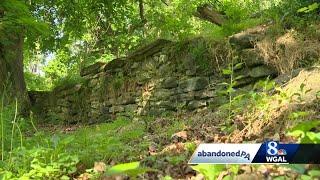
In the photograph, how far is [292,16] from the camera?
18.4 feet

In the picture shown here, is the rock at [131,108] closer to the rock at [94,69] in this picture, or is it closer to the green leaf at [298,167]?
the rock at [94,69]

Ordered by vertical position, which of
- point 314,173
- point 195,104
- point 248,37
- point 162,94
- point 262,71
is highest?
point 248,37

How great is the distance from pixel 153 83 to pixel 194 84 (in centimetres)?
107

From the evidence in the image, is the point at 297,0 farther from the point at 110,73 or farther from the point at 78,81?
the point at 78,81

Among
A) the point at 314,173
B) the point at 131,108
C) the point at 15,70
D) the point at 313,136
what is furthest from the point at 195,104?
the point at 15,70

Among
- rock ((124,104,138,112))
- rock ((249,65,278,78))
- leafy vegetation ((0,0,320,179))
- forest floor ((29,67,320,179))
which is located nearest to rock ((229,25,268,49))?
leafy vegetation ((0,0,320,179))

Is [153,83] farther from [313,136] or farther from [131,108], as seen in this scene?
[313,136]

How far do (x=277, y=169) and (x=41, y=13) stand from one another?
8376 mm

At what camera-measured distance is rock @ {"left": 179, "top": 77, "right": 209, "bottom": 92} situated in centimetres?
634

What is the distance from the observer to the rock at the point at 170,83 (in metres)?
6.84

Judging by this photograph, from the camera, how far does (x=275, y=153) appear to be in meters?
2.04

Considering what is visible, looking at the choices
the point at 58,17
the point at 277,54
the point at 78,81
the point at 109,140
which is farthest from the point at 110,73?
the point at 109,140

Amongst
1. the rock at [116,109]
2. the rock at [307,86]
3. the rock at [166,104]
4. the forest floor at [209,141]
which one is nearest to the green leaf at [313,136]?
the forest floor at [209,141]

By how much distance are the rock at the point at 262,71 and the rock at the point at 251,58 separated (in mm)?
66
